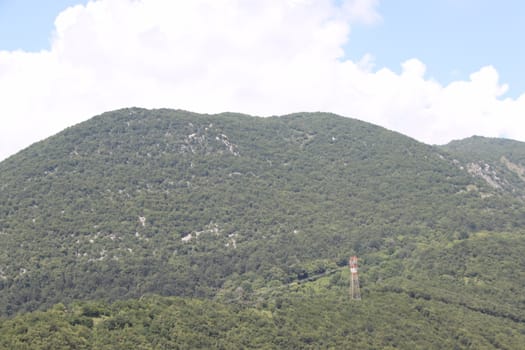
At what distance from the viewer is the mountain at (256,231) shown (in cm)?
9488

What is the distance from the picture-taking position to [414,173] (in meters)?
176

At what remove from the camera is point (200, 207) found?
493ft

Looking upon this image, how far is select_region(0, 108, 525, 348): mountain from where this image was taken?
311 ft

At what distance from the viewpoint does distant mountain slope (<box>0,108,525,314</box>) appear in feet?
393

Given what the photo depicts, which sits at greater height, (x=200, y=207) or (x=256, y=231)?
(x=200, y=207)

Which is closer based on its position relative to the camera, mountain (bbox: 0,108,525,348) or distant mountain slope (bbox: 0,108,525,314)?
mountain (bbox: 0,108,525,348)

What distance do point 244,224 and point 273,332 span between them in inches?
2559

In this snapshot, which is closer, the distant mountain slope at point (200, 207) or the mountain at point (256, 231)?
the mountain at point (256, 231)

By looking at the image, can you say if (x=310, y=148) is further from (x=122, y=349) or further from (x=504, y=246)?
(x=122, y=349)

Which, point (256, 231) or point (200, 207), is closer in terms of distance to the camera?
point (256, 231)

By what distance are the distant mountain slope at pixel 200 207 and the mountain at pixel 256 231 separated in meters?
0.41

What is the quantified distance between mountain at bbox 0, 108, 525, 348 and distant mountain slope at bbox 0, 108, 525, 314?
406mm

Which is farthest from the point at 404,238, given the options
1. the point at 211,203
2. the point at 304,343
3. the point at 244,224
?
the point at 304,343

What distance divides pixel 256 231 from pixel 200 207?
1627 cm
